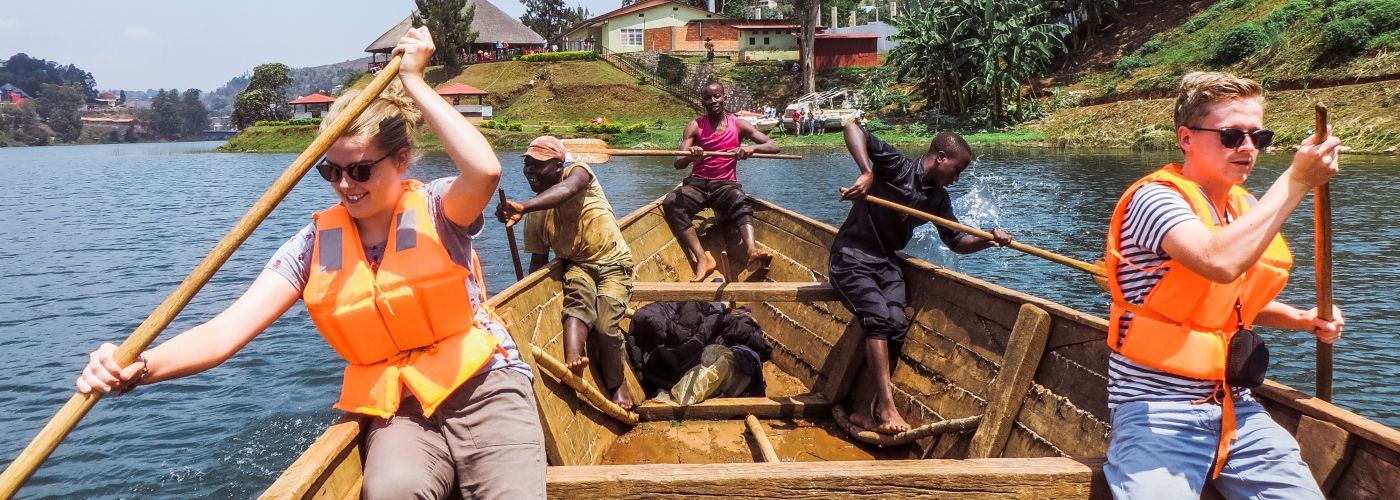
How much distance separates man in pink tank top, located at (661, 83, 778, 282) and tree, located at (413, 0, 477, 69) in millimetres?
51136

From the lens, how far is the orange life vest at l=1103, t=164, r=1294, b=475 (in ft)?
8.04

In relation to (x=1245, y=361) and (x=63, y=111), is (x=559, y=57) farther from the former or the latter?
(x=63, y=111)

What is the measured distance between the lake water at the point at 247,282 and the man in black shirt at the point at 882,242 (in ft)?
12.5

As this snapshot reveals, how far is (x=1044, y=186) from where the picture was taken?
1953 centimetres

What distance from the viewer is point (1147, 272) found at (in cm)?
253

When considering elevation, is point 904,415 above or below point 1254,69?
below

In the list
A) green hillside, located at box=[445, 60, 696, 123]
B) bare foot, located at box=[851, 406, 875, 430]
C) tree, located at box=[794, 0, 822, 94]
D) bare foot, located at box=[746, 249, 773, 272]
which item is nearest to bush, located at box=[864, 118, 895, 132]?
tree, located at box=[794, 0, 822, 94]

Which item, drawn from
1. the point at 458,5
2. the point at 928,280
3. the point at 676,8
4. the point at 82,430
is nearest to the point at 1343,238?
the point at 928,280

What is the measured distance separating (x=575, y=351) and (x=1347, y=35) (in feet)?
86.1

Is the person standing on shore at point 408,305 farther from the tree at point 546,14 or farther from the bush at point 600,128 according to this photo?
the tree at point 546,14

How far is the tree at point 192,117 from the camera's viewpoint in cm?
16023

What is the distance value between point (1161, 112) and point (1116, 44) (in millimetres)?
8895

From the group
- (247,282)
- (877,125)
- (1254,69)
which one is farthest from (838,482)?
(877,125)

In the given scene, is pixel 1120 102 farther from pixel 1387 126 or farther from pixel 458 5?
pixel 458 5
